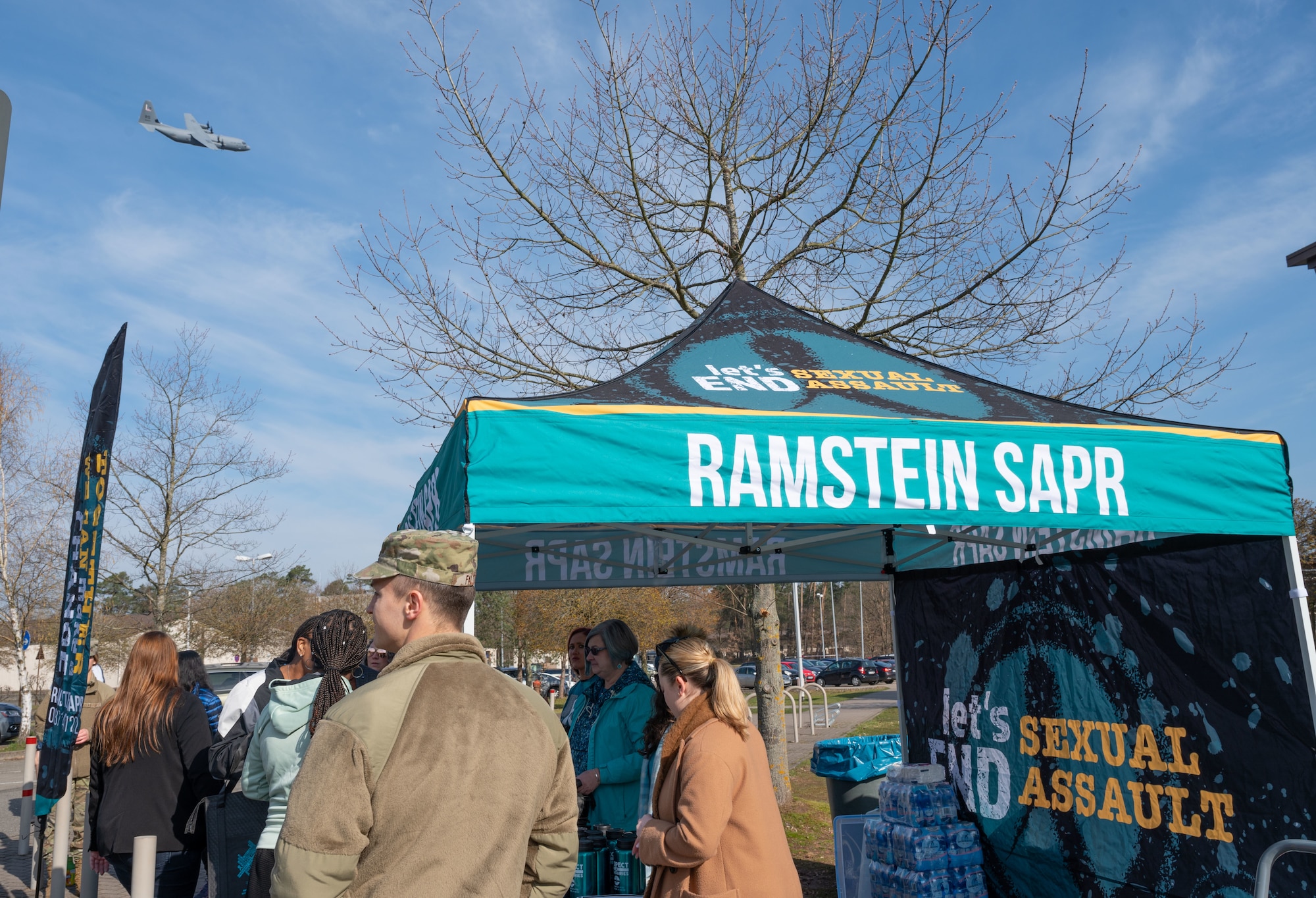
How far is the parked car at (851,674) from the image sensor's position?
46312mm

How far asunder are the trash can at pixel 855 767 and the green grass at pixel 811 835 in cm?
46

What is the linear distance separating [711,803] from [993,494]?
164 centimetres

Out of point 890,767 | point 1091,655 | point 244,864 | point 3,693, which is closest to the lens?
point 244,864

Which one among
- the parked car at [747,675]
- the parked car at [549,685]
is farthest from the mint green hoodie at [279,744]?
the parked car at [747,675]

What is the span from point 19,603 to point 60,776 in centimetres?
2495

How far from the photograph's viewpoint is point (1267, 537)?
3760 millimetres

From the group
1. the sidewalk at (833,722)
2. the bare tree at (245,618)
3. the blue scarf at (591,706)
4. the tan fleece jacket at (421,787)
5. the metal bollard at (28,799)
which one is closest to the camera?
the tan fleece jacket at (421,787)

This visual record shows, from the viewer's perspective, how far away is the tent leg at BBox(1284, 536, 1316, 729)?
352 cm

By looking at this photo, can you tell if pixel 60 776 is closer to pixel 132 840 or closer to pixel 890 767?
pixel 132 840

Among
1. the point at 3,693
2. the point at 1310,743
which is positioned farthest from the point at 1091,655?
the point at 3,693

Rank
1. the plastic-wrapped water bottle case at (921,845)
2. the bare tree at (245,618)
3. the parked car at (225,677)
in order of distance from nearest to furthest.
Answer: the plastic-wrapped water bottle case at (921,845), the parked car at (225,677), the bare tree at (245,618)

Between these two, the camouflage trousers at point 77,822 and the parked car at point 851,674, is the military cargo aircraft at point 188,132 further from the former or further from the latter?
the parked car at point 851,674

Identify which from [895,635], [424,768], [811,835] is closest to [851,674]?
[811,835]

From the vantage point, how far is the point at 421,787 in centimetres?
178
